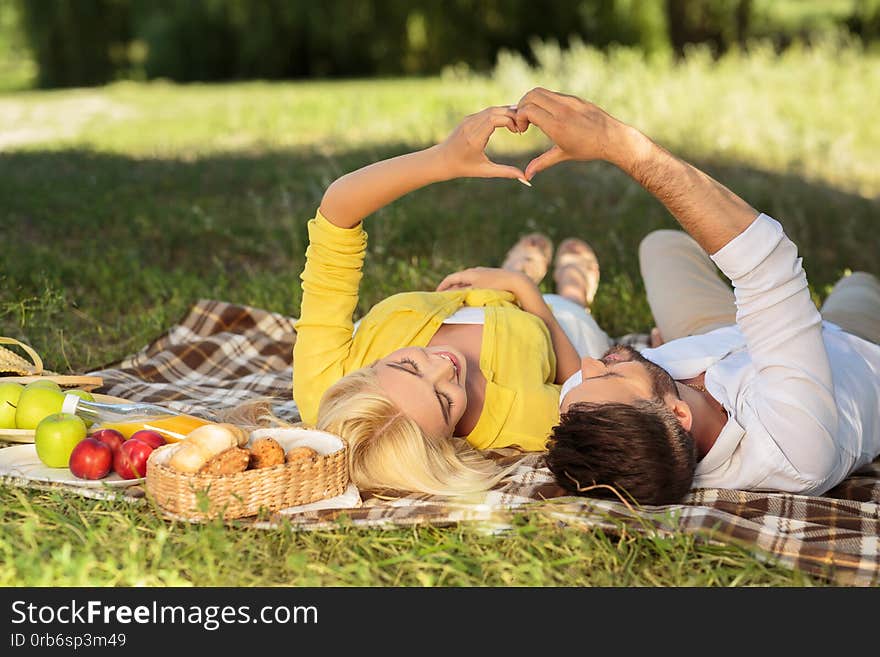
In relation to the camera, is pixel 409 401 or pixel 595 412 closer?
pixel 595 412

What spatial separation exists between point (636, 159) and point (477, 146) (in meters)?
0.46

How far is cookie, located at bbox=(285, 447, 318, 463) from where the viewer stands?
3.11 meters

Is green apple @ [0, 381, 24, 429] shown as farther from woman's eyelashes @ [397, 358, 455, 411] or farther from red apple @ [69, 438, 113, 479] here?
woman's eyelashes @ [397, 358, 455, 411]

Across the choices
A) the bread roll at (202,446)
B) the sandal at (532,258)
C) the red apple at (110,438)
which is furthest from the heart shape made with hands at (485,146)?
the sandal at (532,258)

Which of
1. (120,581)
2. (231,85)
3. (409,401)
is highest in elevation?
(231,85)

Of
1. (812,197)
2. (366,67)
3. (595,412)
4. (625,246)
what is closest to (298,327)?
(595,412)

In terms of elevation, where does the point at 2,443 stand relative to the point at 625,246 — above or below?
below

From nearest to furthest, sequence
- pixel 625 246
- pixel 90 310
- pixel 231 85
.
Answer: pixel 90 310 < pixel 625 246 < pixel 231 85

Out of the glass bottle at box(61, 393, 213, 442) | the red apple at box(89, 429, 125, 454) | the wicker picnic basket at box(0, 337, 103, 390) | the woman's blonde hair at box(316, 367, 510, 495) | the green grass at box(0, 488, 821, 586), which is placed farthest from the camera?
the wicker picnic basket at box(0, 337, 103, 390)

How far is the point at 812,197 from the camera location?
23.8 feet

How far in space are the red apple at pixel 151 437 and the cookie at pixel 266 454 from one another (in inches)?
15.2

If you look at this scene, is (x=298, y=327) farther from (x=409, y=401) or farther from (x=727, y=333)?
(x=727, y=333)

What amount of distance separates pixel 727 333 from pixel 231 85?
40.9ft

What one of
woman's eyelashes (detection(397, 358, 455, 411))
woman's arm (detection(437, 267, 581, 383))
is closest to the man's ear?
woman's eyelashes (detection(397, 358, 455, 411))
